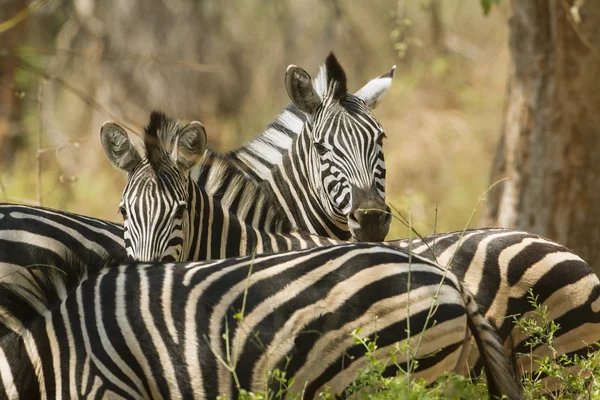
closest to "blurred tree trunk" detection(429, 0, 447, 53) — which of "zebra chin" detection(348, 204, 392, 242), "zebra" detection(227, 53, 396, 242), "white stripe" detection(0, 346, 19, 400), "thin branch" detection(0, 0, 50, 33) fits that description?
"zebra" detection(227, 53, 396, 242)

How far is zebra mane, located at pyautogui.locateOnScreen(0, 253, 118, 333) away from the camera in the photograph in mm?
3498

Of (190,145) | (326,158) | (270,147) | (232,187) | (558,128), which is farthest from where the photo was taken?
(558,128)

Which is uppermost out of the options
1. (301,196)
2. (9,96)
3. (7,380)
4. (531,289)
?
(9,96)

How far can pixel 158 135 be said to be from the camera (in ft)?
16.4

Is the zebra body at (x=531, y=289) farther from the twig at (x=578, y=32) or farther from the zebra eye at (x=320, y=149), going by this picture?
the twig at (x=578, y=32)

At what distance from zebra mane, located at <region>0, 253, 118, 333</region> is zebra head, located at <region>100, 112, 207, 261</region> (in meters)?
0.96

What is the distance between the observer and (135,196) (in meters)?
4.72

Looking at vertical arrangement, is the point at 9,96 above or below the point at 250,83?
below

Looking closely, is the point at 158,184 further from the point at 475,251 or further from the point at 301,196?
the point at 475,251

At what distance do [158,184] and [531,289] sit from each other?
2.15m

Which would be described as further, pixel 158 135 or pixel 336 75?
pixel 336 75

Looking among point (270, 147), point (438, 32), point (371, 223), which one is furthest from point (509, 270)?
point (438, 32)

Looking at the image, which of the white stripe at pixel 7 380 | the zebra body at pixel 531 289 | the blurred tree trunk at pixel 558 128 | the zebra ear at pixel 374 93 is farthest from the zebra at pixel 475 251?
the blurred tree trunk at pixel 558 128

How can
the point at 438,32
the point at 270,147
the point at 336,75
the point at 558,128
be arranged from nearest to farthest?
the point at 336,75 < the point at 270,147 < the point at 558,128 < the point at 438,32
